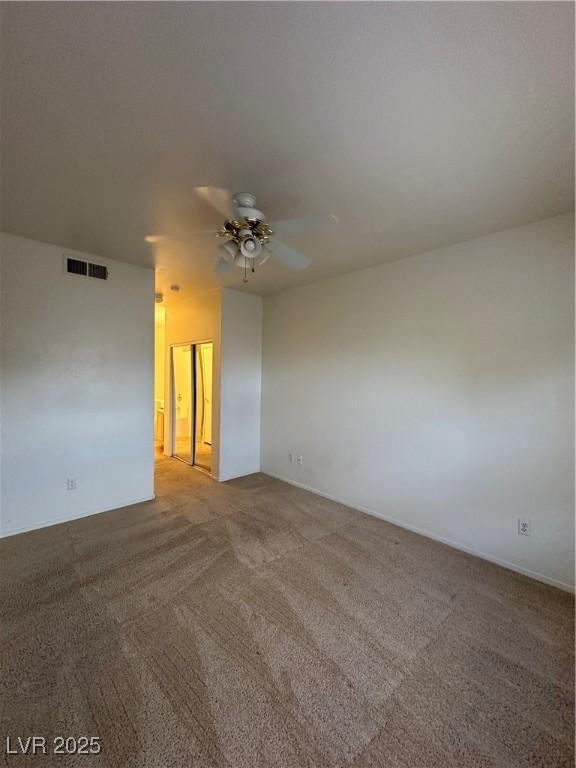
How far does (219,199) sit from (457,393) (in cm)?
244

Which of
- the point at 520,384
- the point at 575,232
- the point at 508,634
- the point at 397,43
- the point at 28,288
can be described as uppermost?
the point at 397,43

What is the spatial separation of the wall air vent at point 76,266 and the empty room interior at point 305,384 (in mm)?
11

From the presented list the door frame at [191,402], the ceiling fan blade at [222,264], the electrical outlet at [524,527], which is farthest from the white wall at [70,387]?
the electrical outlet at [524,527]

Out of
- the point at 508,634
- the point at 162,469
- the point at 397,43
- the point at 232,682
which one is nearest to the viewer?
the point at 397,43

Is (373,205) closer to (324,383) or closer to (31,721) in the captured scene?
(324,383)

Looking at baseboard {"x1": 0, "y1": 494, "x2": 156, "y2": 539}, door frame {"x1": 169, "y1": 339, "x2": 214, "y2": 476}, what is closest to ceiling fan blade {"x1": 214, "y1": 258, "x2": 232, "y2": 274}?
door frame {"x1": 169, "y1": 339, "x2": 214, "y2": 476}

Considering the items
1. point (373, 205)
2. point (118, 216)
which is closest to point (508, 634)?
point (373, 205)

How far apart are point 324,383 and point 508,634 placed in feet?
8.73

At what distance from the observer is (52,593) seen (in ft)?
6.89

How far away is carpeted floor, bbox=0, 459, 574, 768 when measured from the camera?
1.27m

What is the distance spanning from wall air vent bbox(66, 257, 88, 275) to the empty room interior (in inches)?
0.4

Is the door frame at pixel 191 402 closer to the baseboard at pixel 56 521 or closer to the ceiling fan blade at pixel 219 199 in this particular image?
the baseboard at pixel 56 521

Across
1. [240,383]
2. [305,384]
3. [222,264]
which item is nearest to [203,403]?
[240,383]

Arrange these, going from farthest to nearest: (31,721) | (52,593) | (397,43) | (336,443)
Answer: (336,443) → (52,593) → (31,721) → (397,43)
